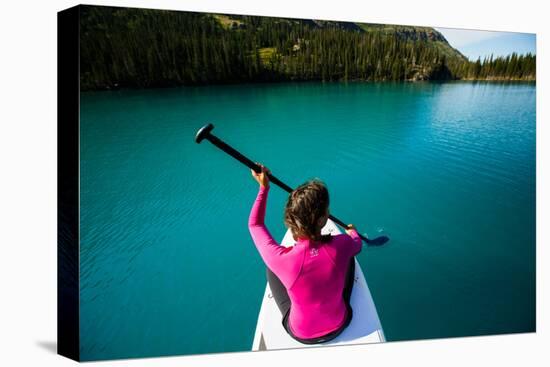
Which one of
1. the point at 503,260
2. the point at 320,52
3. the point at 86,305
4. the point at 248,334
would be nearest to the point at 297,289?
the point at 248,334

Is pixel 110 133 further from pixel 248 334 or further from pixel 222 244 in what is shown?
pixel 248 334

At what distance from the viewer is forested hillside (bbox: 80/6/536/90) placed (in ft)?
10.6

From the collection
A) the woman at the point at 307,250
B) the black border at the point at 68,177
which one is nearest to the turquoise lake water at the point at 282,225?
the black border at the point at 68,177

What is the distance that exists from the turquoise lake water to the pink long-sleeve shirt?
6.23 feet

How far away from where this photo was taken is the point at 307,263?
1.61m

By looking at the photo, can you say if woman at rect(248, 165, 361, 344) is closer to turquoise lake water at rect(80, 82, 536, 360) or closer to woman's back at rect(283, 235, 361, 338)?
woman's back at rect(283, 235, 361, 338)

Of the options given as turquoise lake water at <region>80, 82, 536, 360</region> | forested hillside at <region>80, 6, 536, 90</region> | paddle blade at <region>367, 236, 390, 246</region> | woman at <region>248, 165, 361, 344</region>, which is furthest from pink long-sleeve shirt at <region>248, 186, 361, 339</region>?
paddle blade at <region>367, 236, 390, 246</region>

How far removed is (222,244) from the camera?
4.84 meters

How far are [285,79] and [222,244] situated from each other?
3.45m

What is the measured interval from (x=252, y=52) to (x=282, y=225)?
2943 millimetres

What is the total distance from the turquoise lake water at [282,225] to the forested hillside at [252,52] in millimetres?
374

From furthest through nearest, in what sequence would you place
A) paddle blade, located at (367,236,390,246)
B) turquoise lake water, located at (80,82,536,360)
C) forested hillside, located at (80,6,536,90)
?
paddle blade, located at (367,236,390,246) → turquoise lake water, located at (80,82,536,360) → forested hillside, located at (80,6,536,90)

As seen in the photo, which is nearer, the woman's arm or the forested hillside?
the woman's arm

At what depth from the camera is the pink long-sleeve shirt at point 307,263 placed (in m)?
1.60
